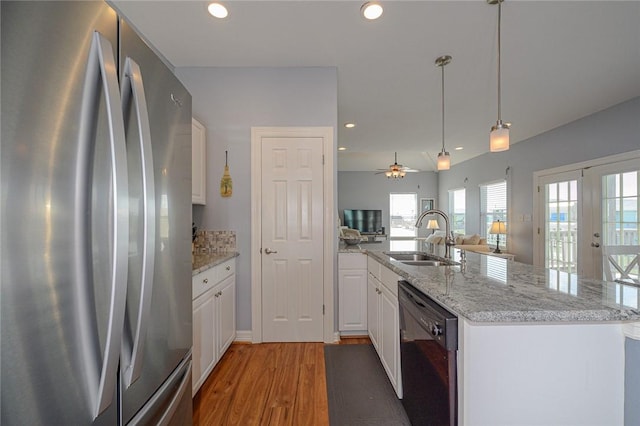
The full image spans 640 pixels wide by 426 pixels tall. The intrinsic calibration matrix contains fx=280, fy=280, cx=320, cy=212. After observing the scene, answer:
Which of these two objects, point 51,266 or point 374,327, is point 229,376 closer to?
point 374,327

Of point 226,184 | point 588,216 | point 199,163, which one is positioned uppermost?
point 199,163

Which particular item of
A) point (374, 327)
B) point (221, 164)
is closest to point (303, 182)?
point (221, 164)

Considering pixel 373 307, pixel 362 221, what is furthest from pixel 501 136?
pixel 362 221

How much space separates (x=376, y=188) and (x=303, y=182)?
6890 mm

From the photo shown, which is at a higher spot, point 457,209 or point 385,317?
point 457,209

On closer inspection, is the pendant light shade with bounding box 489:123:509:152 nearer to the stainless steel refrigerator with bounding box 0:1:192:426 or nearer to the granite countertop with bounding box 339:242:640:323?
the granite countertop with bounding box 339:242:640:323

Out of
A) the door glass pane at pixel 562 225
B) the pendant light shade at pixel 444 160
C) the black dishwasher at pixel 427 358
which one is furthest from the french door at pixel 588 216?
the black dishwasher at pixel 427 358

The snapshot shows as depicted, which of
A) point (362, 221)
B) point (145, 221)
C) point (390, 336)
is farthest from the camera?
point (362, 221)

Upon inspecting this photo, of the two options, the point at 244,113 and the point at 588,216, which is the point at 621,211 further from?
the point at 244,113

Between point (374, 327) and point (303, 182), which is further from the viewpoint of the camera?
point (303, 182)

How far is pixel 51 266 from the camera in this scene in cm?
54

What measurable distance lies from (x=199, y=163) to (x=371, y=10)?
1.84 metres

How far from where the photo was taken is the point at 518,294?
3.82 feet

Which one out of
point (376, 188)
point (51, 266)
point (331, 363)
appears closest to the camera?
point (51, 266)
